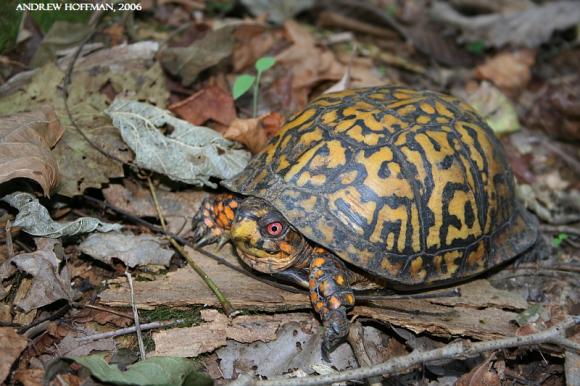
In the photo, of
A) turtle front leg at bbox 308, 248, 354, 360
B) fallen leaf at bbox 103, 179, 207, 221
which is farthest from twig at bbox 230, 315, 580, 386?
fallen leaf at bbox 103, 179, 207, 221

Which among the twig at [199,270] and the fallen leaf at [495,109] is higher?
the twig at [199,270]

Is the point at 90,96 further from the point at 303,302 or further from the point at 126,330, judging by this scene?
the point at 303,302

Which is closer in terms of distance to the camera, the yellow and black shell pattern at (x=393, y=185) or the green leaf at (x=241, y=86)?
the yellow and black shell pattern at (x=393, y=185)

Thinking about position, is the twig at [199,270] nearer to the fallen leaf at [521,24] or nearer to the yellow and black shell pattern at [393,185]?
the yellow and black shell pattern at [393,185]

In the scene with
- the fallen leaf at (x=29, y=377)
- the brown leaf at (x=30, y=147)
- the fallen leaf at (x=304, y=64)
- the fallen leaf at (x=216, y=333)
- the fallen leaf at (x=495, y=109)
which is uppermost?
the brown leaf at (x=30, y=147)

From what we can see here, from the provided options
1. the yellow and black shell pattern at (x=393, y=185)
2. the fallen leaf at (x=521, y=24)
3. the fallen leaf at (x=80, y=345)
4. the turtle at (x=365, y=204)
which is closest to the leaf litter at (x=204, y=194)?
the fallen leaf at (x=80, y=345)

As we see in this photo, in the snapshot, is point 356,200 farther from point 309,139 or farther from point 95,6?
point 95,6

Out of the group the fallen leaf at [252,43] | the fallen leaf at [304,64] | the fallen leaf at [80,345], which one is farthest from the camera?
the fallen leaf at [252,43]
